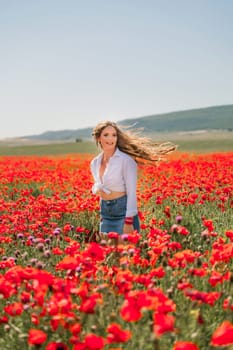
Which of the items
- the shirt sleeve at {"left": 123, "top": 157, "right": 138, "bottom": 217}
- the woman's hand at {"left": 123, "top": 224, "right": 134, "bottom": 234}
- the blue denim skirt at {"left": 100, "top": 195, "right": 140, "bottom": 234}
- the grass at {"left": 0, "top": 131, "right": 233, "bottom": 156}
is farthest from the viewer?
the grass at {"left": 0, "top": 131, "right": 233, "bottom": 156}

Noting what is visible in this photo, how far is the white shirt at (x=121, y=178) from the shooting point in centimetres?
586

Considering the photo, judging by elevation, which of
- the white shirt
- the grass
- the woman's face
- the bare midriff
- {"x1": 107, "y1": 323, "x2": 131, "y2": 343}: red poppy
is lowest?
the grass

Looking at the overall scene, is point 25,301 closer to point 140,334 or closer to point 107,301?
point 107,301

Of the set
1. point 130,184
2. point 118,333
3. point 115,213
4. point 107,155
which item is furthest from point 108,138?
point 118,333

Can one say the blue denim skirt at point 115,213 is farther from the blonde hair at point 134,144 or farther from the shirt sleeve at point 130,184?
the blonde hair at point 134,144

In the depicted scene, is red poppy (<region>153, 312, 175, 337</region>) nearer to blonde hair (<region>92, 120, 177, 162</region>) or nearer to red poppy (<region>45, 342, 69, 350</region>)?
red poppy (<region>45, 342, 69, 350</region>)

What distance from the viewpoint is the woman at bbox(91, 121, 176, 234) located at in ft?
19.7

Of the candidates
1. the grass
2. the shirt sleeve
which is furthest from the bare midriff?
the grass

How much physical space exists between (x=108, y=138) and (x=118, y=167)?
368mm


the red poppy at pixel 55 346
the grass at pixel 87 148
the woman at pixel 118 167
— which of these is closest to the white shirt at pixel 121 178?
the woman at pixel 118 167

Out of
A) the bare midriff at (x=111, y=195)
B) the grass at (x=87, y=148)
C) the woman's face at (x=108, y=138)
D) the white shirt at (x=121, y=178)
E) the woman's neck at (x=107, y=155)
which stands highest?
the woman's face at (x=108, y=138)

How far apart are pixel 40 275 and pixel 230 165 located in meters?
10.6

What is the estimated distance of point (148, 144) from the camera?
629 centimetres

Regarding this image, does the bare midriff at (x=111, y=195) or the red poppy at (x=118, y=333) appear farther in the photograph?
the bare midriff at (x=111, y=195)
